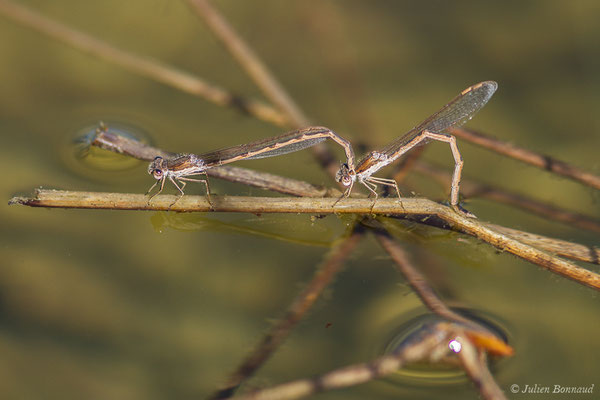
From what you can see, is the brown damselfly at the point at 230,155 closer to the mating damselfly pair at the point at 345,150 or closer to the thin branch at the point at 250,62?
the mating damselfly pair at the point at 345,150

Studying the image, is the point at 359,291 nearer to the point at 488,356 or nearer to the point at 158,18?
the point at 488,356

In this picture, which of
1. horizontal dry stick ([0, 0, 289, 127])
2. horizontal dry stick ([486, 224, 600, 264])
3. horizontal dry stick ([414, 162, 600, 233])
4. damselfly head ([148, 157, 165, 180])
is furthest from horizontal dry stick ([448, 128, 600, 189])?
damselfly head ([148, 157, 165, 180])

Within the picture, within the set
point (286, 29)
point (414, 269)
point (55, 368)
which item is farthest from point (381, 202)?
point (286, 29)

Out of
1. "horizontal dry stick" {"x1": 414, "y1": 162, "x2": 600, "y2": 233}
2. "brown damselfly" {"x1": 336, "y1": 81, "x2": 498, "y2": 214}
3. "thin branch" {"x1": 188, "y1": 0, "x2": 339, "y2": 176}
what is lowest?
"horizontal dry stick" {"x1": 414, "y1": 162, "x2": 600, "y2": 233}

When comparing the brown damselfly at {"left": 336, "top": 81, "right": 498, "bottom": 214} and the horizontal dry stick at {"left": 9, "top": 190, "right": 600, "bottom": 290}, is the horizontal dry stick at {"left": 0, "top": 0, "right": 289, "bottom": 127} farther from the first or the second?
the horizontal dry stick at {"left": 9, "top": 190, "right": 600, "bottom": 290}

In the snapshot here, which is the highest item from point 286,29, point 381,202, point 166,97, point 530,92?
point 286,29

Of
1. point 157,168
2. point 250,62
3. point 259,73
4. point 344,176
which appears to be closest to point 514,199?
point 344,176

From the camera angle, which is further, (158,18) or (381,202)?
(158,18)
